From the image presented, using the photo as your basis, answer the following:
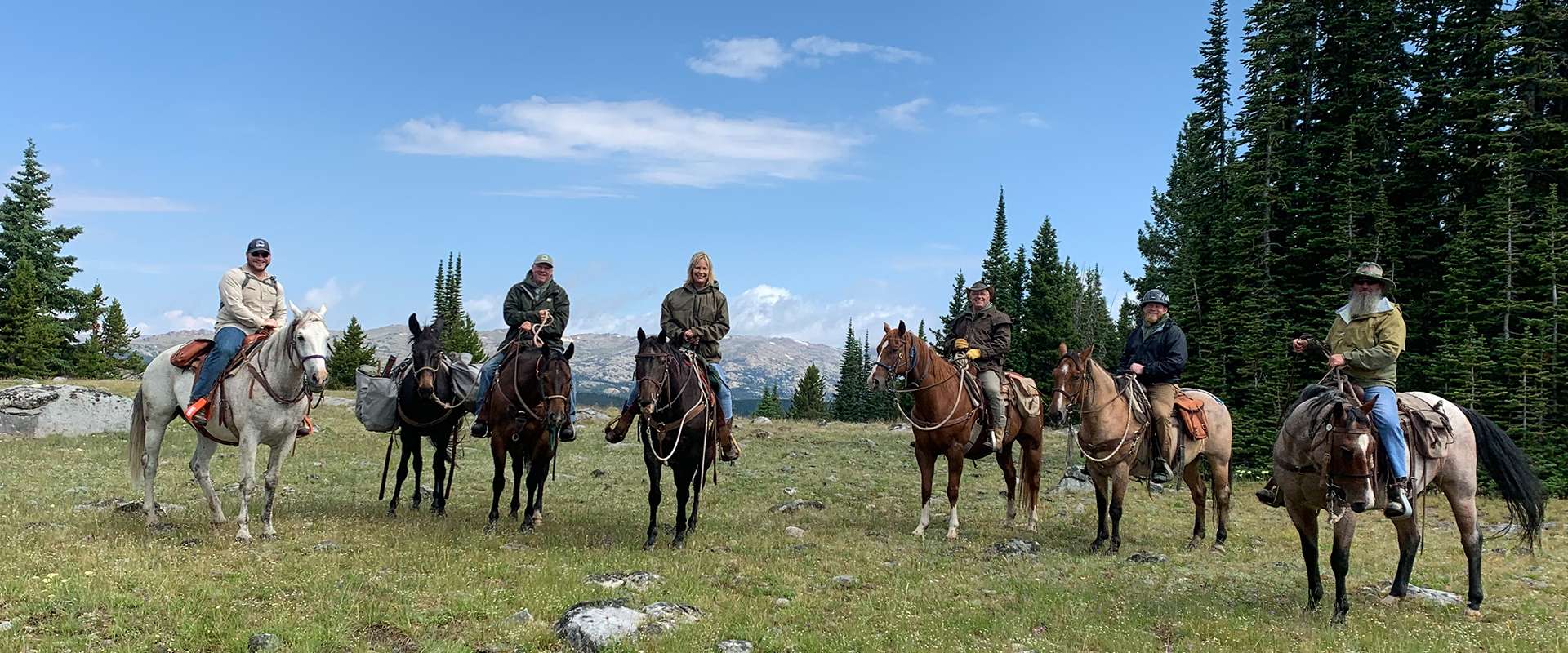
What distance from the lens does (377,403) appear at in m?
13.4

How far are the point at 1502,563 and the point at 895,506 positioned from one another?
33.5ft

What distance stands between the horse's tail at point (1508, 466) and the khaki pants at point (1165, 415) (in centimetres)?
410

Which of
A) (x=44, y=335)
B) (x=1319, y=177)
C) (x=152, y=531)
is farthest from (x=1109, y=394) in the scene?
(x=44, y=335)

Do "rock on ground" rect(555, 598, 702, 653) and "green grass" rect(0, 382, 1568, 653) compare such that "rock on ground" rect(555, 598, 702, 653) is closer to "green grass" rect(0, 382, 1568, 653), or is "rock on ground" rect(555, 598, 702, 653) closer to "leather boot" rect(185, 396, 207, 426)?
"green grass" rect(0, 382, 1568, 653)

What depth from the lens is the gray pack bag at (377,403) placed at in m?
13.4

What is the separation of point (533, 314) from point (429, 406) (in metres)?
2.61

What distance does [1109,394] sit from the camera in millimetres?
13133

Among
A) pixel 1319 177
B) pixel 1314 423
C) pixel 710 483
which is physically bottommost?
pixel 710 483

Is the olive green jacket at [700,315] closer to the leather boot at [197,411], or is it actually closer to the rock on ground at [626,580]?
the rock on ground at [626,580]

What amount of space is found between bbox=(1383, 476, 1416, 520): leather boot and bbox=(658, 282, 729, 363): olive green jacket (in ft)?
28.0

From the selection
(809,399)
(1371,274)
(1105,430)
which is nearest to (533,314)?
(1105,430)

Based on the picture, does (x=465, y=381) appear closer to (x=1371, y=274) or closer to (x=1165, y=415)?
(x=1165, y=415)

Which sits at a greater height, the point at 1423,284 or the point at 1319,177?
the point at 1319,177

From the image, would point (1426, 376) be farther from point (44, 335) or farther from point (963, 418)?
point (44, 335)
